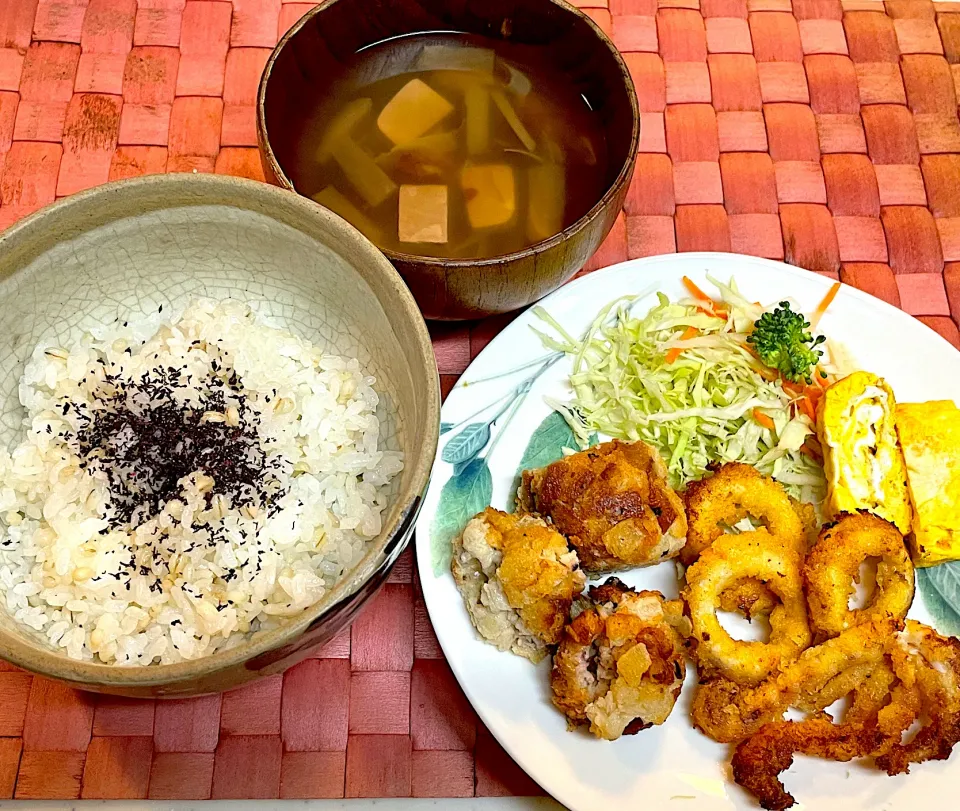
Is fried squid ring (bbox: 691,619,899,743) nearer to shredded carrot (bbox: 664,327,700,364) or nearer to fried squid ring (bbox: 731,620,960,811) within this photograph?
fried squid ring (bbox: 731,620,960,811)

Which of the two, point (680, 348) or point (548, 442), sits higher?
point (680, 348)

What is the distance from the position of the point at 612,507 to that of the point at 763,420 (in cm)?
67

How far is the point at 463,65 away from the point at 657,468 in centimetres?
133

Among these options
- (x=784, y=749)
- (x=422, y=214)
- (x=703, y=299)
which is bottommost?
(x=784, y=749)

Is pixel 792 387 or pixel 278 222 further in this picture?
pixel 792 387

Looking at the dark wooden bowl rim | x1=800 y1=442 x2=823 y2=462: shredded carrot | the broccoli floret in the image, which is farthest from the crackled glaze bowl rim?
x1=800 y1=442 x2=823 y2=462: shredded carrot

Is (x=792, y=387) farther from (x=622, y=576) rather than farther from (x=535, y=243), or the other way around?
(x=535, y=243)

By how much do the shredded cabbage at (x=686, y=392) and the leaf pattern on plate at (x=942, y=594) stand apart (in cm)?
34

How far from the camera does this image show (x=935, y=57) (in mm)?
3242

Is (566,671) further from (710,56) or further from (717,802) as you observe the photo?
(710,56)

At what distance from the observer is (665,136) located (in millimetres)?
3086

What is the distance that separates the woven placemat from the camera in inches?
95.7

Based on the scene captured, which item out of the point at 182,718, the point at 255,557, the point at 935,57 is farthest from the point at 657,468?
the point at 935,57

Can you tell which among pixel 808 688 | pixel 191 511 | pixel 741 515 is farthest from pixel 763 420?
pixel 191 511
